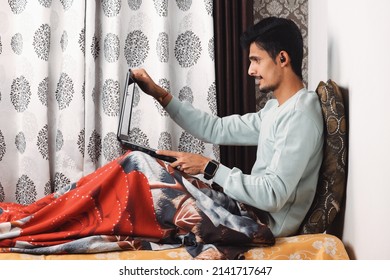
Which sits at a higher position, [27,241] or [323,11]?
[323,11]

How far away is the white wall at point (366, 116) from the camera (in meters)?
1.44

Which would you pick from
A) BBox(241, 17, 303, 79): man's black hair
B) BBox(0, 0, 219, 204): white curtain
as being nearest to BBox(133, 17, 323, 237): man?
BBox(241, 17, 303, 79): man's black hair

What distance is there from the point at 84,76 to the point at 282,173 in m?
1.40

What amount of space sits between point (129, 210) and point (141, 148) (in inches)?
11.8

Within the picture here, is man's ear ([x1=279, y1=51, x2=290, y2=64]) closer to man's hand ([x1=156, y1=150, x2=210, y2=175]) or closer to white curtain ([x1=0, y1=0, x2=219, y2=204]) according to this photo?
man's hand ([x1=156, y1=150, x2=210, y2=175])

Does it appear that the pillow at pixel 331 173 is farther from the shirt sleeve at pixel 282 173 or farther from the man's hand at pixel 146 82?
the man's hand at pixel 146 82

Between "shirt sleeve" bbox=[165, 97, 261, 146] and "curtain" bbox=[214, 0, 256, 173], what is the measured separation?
0.43 metres

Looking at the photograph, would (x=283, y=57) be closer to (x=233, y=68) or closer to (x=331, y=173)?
(x=331, y=173)

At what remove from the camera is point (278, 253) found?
66.7 inches
